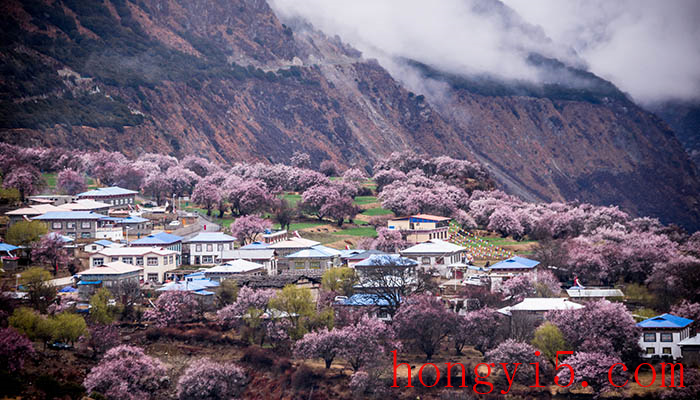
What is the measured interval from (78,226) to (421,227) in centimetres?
2918

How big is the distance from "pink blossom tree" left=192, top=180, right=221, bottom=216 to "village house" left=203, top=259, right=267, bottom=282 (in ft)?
73.6

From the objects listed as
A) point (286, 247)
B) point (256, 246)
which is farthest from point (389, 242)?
point (256, 246)

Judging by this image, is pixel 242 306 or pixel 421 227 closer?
pixel 242 306

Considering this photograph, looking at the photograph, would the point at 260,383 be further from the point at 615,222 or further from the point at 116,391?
the point at 615,222

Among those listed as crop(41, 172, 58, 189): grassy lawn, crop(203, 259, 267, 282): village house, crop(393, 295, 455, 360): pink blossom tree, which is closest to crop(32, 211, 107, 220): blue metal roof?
crop(203, 259, 267, 282): village house

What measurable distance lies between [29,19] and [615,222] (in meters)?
110

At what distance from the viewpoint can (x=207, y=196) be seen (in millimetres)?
92938

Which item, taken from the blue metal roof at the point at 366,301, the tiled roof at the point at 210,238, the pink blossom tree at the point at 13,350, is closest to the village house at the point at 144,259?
the tiled roof at the point at 210,238

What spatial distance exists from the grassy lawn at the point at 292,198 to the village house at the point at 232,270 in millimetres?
28704

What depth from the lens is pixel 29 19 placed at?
165875 mm

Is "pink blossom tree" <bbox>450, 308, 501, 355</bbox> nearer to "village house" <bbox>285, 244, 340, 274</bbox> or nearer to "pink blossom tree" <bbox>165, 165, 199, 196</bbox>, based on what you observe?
"village house" <bbox>285, 244, 340, 274</bbox>

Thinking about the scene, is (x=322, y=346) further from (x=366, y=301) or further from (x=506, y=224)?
(x=506, y=224)

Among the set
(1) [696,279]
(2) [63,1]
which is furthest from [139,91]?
(1) [696,279]

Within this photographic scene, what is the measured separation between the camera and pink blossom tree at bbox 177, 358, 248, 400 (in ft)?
162
